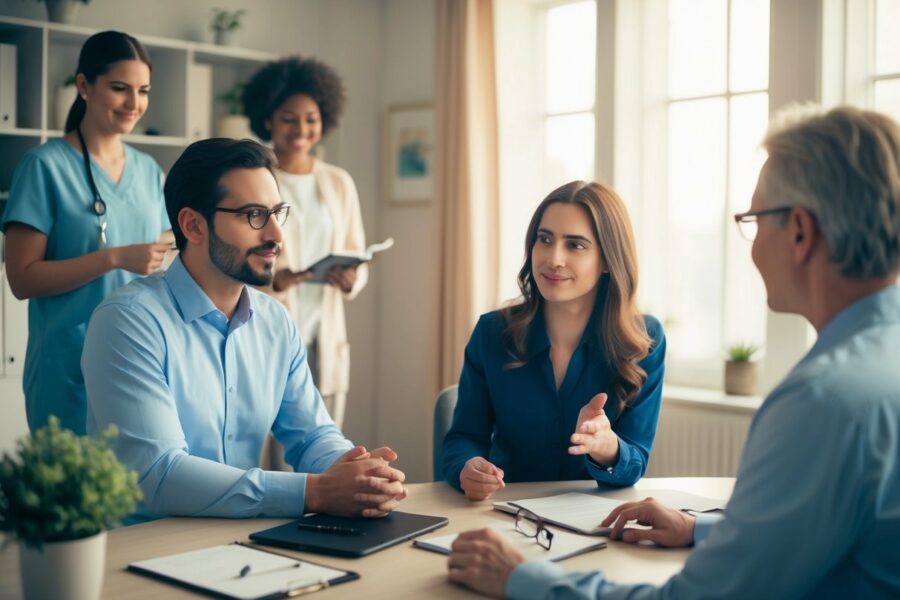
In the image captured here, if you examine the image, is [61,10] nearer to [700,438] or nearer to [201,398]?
[201,398]

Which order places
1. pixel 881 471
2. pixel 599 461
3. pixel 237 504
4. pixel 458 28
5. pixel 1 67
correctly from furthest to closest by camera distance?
pixel 458 28
pixel 1 67
pixel 599 461
pixel 237 504
pixel 881 471

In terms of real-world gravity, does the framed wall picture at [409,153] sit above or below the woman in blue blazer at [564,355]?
above

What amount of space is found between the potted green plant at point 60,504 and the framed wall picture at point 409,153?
11.8ft

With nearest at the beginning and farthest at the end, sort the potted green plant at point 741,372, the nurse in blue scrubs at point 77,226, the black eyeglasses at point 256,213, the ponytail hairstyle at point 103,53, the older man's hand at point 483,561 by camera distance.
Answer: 1. the older man's hand at point 483,561
2. the black eyeglasses at point 256,213
3. the nurse in blue scrubs at point 77,226
4. the ponytail hairstyle at point 103,53
5. the potted green plant at point 741,372

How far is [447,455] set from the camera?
2.19 meters

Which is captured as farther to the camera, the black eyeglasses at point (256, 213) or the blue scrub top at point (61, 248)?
the blue scrub top at point (61, 248)

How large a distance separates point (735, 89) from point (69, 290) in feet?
8.53

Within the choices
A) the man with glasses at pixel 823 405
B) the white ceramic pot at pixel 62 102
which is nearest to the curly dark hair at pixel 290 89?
the white ceramic pot at pixel 62 102

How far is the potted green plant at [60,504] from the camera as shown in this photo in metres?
1.16

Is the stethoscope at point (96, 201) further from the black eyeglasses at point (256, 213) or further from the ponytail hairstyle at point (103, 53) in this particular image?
the black eyeglasses at point (256, 213)

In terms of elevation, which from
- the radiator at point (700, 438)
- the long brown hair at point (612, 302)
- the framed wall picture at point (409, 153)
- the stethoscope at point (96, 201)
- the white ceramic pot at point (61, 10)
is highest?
the white ceramic pot at point (61, 10)

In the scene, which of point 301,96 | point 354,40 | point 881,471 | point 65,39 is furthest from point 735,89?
point 881,471

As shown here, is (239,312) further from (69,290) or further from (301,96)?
(301,96)

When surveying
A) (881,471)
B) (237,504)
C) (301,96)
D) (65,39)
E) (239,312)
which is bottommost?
(237,504)
